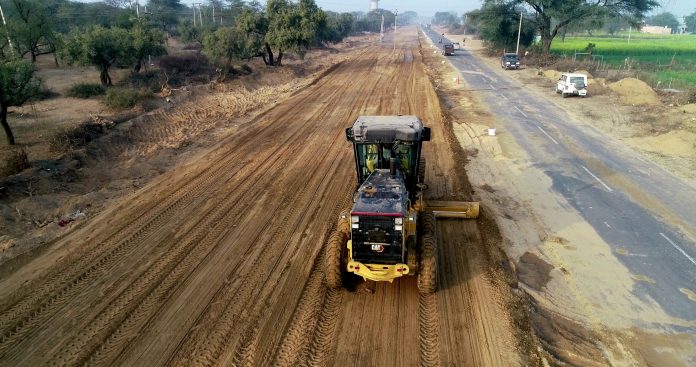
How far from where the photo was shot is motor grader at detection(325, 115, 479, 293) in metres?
7.72

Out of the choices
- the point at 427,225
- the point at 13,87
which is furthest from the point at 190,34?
the point at 427,225

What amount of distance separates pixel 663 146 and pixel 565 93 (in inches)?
452

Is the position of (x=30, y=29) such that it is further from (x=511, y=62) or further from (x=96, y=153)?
(x=511, y=62)

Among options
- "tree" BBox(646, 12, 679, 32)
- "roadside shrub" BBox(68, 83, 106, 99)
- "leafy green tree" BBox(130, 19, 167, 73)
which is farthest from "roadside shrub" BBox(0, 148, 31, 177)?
"tree" BBox(646, 12, 679, 32)

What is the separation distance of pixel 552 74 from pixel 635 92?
35.9 feet

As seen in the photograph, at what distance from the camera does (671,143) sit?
17.7 metres

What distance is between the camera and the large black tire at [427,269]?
7918 millimetres

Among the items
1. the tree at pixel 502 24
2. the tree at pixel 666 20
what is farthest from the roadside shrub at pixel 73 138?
the tree at pixel 666 20

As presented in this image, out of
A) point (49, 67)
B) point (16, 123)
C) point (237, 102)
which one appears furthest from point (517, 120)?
→ point (49, 67)

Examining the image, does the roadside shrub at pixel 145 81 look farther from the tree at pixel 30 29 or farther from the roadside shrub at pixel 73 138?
the roadside shrub at pixel 73 138

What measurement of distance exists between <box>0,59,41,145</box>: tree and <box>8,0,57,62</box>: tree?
15.7 m

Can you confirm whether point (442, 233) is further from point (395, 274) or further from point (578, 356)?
point (578, 356)

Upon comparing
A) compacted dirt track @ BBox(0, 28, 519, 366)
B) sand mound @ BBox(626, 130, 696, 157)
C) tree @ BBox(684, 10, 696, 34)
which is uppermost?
tree @ BBox(684, 10, 696, 34)

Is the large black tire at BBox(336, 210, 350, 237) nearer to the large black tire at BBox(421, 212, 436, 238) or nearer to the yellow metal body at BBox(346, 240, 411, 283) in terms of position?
the yellow metal body at BBox(346, 240, 411, 283)
